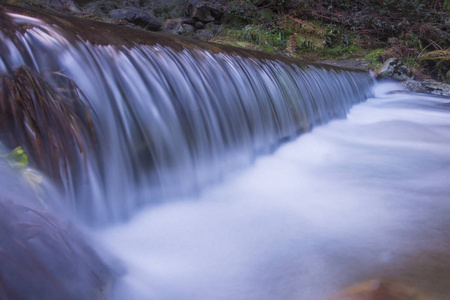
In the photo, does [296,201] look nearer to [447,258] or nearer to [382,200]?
[382,200]

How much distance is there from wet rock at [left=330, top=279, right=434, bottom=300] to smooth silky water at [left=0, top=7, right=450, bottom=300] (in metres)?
0.04

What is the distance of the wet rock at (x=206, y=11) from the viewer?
9.91 meters

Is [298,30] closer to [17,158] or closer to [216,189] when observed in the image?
[216,189]

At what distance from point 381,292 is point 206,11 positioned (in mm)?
10145

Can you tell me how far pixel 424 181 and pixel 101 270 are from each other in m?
2.18

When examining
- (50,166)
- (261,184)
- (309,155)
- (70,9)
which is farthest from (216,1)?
(50,166)

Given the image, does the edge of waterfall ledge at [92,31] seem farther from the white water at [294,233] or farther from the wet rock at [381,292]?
the wet rock at [381,292]

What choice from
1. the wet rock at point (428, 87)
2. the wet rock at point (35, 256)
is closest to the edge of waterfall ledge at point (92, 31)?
the wet rock at point (35, 256)

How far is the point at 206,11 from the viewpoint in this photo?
32.8ft

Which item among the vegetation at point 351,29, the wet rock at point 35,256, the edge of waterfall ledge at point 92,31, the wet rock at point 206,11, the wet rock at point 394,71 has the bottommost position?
the wet rock at point 35,256

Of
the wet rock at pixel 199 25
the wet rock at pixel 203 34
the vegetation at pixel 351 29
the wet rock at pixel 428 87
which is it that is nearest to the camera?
the wet rock at pixel 428 87

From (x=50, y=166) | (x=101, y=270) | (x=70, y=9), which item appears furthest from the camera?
(x=70, y=9)

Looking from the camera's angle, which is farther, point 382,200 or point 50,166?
point 382,200

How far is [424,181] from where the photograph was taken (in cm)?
229
